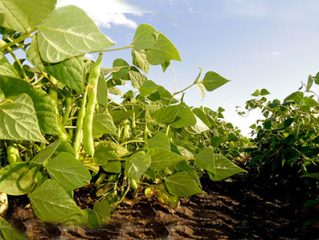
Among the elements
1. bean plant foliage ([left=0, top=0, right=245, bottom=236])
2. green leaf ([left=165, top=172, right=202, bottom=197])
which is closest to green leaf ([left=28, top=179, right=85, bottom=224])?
bean plant foliage ([left=0, top=0, right=245, bottom=236])

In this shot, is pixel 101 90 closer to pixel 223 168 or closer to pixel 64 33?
pixel 64 33

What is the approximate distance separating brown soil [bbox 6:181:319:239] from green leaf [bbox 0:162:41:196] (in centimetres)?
44

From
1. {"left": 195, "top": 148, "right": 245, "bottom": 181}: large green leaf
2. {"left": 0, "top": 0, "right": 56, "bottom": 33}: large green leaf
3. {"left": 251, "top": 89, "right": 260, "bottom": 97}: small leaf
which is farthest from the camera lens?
{"left": 251, "top": 89, "right": 260, "bottom": 97}: small leaf

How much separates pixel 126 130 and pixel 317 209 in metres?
1.17

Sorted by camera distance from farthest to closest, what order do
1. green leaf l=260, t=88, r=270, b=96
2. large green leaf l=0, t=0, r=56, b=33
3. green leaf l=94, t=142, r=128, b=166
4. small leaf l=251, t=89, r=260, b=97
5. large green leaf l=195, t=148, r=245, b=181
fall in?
small leaf l=251, t=89, r=260, b=97, green leaf l=260, t=88, r=270, b=96, large green leaf l=195, t=148, r=245, b=181, green leaf l=94, t=142, r=128, b=166, large green leaf l=0, t=0, r=56, b=33

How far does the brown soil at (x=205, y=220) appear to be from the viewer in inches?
45.6

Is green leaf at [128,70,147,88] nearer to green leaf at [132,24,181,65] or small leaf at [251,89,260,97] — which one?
green leaf at [132,24,181,65]

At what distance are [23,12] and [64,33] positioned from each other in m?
0.07

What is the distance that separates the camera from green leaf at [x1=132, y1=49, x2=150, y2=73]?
94 cm

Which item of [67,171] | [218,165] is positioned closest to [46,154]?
[67,171]

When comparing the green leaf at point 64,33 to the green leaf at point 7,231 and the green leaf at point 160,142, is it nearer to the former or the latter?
the green leaf at point 7,231

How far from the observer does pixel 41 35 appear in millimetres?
545

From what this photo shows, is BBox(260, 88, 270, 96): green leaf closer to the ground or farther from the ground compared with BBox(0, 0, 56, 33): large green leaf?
closer to the ground

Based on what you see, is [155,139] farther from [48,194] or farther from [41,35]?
[41,35]
